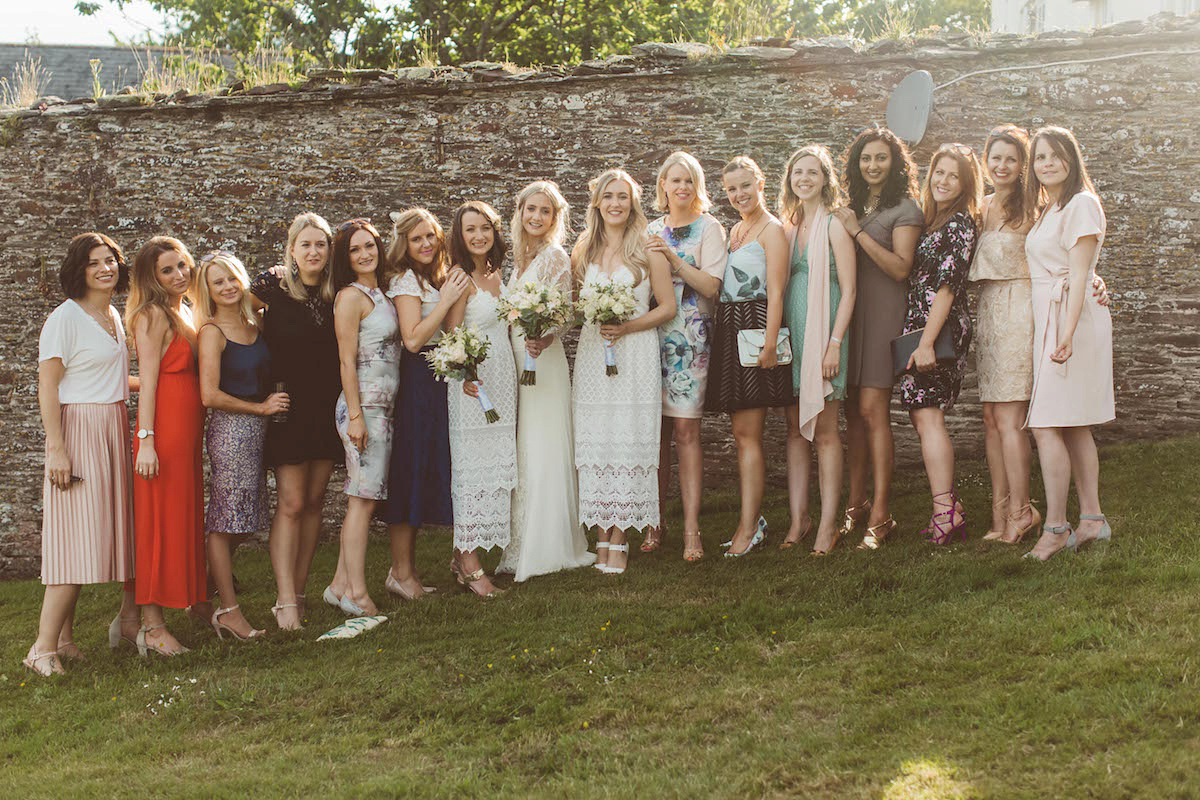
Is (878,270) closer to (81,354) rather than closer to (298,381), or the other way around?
(298,381)

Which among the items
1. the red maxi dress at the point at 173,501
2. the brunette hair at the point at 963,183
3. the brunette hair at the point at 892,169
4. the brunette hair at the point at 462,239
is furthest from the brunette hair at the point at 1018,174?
the red maxi dress at the point at 173,501

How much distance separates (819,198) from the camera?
23.2 ft

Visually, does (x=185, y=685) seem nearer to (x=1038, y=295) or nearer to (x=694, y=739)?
(x=694, y=739)

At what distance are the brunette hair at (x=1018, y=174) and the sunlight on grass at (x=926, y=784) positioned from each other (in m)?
3.69

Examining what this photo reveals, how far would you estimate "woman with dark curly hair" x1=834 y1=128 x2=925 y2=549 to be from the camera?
687 cm

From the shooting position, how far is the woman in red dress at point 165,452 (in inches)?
244

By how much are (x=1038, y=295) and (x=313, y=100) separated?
6955 mm

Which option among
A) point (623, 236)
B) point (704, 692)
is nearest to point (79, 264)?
point (623, 236)

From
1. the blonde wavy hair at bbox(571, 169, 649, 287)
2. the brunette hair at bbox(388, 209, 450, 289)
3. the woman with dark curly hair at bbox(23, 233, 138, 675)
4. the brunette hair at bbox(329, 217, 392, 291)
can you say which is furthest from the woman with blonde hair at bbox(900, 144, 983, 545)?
the woman with dark curly hair at bbox(23, 233, 138, 675)

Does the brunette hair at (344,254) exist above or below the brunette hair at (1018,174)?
below

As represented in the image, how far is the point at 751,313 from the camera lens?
275 inches

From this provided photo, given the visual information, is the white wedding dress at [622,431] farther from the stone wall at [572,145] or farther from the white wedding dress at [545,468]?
the stone wall at [572,145]

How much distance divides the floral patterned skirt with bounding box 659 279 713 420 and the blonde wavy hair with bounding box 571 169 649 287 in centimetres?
31

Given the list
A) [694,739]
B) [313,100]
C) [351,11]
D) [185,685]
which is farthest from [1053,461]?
[351,11]
